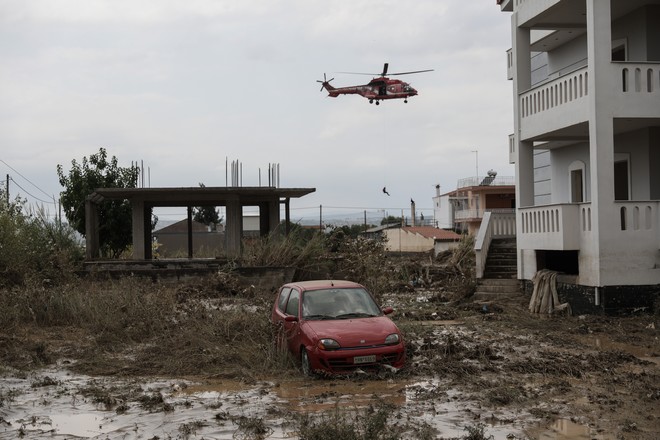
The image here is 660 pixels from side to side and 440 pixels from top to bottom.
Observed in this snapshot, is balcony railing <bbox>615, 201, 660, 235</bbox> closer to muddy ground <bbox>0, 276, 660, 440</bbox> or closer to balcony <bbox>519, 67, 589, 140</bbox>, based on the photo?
muddy ground <bbox>0, 276, 660, 440</bbox>

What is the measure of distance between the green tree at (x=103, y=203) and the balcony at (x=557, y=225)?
2079cm

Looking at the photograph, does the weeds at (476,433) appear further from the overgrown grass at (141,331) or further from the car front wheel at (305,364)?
the overgrown grass at (141,331)

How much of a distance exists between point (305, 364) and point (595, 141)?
32.7 feet

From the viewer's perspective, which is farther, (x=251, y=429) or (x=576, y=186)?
A: (x=576, y=186)

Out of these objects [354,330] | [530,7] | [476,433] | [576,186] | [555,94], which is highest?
[530,7]

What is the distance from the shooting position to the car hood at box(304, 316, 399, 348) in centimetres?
1205

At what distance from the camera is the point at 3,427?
959cm

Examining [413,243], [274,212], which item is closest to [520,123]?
[274,212]

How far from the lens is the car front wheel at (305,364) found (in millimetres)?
12184

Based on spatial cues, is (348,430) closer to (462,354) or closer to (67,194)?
(462,354)

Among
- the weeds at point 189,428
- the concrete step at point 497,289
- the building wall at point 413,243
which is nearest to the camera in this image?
the weeds at point 189,428

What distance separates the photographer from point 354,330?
40.2 feet

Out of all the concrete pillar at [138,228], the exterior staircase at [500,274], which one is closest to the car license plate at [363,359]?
the exterior staircase at [500,274]

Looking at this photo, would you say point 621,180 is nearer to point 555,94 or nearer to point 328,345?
point 555,94
